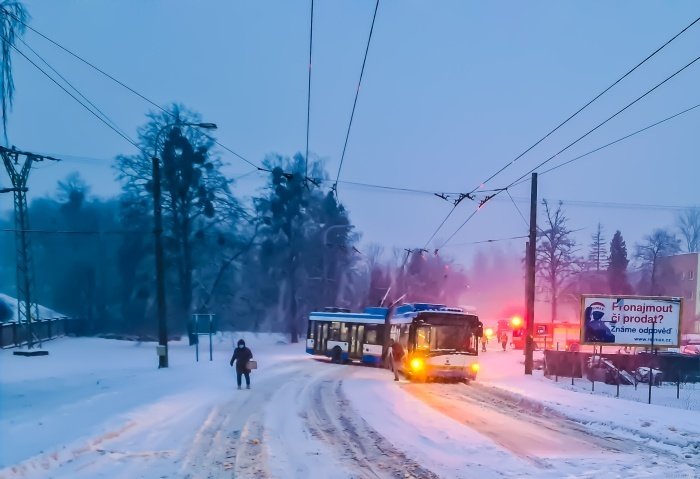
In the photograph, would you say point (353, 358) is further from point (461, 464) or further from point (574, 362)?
point (461, 464)

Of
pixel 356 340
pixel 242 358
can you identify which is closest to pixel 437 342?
pixel 242 358

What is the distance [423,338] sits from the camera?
25.8 meters

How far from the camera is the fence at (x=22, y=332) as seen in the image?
134ft

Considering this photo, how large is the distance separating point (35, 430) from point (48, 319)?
43.3 metres

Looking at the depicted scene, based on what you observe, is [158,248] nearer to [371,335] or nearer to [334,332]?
[371,335]

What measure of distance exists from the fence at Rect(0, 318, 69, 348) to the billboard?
31243mm

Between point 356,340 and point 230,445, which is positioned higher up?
point 230,445

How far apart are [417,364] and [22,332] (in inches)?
1206

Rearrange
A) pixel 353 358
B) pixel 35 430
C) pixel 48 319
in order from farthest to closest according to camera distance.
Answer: pixel 48 319 < pixel 353 358 < pixel 35 430

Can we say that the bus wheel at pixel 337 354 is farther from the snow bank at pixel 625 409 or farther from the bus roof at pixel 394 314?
the snow bank at pixel 625 409

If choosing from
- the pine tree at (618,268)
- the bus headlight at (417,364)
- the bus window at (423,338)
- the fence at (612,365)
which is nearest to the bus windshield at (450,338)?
the bus window at (423,338)

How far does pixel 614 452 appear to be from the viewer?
10.8m

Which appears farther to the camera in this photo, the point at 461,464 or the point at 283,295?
the point at 283,295

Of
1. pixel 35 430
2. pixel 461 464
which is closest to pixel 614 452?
pixel 461 464
